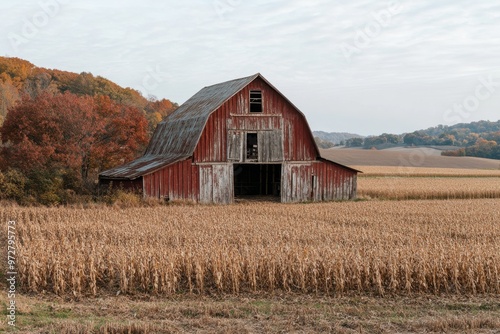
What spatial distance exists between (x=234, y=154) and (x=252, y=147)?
2752 millimetres

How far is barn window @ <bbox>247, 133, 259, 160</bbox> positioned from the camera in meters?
37.3

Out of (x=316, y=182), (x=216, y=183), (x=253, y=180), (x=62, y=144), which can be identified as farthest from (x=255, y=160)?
(x=62, y=144)

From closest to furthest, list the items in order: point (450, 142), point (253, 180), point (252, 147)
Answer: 1. point (252, 147)
2. point (253, 180)
3. point (450, 142)

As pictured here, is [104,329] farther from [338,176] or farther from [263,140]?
[338,176]

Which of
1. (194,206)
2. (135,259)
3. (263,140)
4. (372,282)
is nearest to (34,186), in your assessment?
(194,206)

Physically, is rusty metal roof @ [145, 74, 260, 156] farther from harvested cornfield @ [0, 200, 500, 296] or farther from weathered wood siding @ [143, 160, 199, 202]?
harvested cornfield @ [0, 200, 500, 296]

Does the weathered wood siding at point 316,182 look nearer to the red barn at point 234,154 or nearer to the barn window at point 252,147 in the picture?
the red barn at point 234,154

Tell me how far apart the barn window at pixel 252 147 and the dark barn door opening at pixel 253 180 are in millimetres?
3415

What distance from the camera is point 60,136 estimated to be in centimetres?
3662

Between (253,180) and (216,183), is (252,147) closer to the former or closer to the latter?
(216,183)

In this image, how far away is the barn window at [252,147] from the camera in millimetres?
37312

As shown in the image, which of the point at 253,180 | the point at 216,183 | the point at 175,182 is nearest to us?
the point at 175,182

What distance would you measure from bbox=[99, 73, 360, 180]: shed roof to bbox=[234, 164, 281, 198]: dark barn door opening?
513 centimetres

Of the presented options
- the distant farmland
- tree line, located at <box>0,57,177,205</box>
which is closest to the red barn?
tree line, located at <box>0,57,177,205</box>
